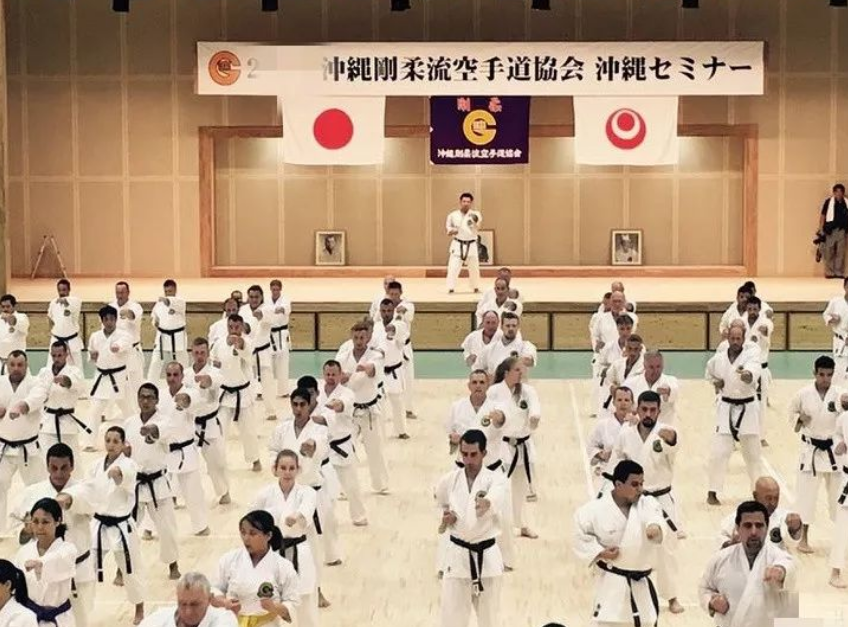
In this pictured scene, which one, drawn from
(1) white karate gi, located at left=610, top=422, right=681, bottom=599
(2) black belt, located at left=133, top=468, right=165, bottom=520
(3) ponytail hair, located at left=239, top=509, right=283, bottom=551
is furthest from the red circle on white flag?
(3) ponytail hair, located at left=239, top=509, right=283, bottom=551

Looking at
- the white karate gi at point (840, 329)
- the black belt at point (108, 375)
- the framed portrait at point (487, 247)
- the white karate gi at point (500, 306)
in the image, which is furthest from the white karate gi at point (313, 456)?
the framed portrait at point (487, 247)

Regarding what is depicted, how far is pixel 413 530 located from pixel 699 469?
3626 mm

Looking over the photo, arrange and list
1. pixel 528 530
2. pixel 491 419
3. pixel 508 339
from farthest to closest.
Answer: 1. pixel 508 339
2. pixel 528 530
3. pixel 491 419

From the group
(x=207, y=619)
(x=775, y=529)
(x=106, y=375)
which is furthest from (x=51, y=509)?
(x=106, y=375)

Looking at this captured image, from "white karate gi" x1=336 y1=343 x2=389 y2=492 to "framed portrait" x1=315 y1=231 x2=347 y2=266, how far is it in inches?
487

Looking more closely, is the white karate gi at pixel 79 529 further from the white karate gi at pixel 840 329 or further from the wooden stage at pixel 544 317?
the wooden stage at pixel 544 317

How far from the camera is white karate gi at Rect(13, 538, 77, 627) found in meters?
9.33

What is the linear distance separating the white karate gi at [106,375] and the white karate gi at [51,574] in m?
7.30

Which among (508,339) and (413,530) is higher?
(508,339)

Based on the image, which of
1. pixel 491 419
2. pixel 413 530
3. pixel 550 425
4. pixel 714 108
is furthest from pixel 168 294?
pixel 714 108

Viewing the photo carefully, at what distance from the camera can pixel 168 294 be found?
1950cm

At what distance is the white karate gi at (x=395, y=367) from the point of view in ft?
55.8

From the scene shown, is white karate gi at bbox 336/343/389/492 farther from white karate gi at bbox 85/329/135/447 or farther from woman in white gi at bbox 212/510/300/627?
woman in white gi at bbox 212/510/300/627

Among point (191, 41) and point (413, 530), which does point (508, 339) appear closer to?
point (413, 530)
